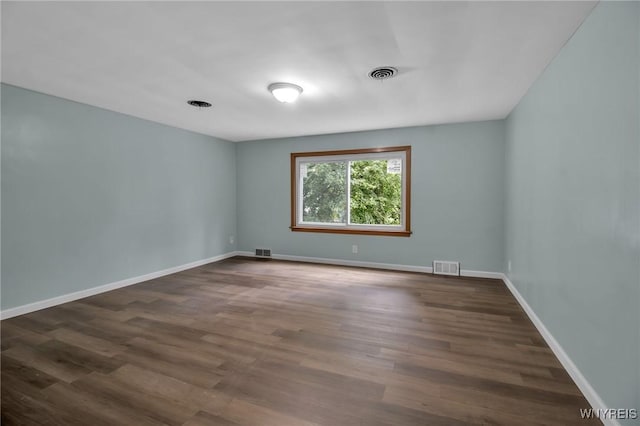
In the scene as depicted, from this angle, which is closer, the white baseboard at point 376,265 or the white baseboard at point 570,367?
the white baseboard at point 570,367

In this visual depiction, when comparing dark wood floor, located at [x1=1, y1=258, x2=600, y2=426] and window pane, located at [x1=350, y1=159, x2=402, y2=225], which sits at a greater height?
window pane, located at [x1=350, y1=159, x2=402, y2=225]

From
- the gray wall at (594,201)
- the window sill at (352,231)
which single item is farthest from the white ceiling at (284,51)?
the window sill at (352,231)

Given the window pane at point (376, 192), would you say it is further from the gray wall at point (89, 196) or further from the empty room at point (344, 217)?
the gray wall at point (89, 196)

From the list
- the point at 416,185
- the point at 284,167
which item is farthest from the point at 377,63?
the point at 284,167

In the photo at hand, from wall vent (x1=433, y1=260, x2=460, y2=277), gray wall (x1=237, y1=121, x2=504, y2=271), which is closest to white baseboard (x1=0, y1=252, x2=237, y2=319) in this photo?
gray wall (x1=237, y1=121, x2=504, y2=271)

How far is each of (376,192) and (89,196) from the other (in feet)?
13.3

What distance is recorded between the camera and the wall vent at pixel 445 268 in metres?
4.52

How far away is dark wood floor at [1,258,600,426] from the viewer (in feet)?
5.43

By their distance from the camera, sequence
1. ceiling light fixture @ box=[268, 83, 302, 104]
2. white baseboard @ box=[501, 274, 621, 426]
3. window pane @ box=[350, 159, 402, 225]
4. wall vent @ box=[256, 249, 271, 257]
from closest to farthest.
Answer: white baseboard @ box=[501, 274, 621, 426]
ceiling light fixture @ box=[268, 83, 302, 104]
window pane @ box=[350, 159, 402, 225]
wall vent @ box=[256, 249, 271, 257]

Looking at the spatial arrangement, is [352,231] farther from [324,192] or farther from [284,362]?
[284,362]

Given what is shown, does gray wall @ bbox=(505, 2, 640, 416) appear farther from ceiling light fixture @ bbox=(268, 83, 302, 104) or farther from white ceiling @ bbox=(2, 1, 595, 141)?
ceiling light fixture @ bbox=(268, 83, 302, 104)

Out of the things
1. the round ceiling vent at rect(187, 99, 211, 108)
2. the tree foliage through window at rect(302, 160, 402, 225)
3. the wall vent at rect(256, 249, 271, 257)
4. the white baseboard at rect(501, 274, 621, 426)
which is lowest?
the white baseboard at rect(501, 274, 621, 426)

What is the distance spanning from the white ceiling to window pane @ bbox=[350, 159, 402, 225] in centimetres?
144

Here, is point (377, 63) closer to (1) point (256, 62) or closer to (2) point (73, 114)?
(1) point (256, 62)
